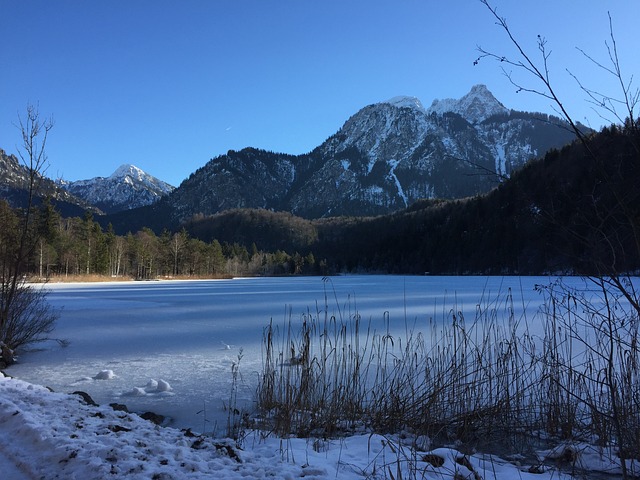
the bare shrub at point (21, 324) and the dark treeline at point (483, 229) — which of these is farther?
the bare shrub at point (21, 324)

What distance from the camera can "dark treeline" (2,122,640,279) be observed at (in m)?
1.56

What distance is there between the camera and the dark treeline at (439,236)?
1.56 metres

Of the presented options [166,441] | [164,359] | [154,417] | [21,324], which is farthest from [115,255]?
[166,441]

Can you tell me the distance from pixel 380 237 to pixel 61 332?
111 m

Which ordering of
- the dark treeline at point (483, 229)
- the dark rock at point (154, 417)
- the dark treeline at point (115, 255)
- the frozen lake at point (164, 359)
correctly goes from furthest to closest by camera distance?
the dark treeline at point (115, 255) < the frozen lake at point (164, 359) < the dark rock at point (154, 417) < the dark treeline at point (483, 229)

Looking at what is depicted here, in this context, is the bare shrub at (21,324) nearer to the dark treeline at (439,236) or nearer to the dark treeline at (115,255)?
the dark treeline at (439,236)

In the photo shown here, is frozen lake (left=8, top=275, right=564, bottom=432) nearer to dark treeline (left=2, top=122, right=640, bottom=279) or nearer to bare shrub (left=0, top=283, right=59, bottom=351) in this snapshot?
bare shrub (left=0, top=283, right=59, bottom=351)

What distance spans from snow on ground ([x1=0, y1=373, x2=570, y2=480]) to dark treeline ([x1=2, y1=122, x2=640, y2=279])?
1.57 metres

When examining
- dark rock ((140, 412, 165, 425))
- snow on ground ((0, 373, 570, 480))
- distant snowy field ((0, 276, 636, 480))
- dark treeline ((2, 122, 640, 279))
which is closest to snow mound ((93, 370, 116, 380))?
distant snowy field ((0, 276, 636, 480))

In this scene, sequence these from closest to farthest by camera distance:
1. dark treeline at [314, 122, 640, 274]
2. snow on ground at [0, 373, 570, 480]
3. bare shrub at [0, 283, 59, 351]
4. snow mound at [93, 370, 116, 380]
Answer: dark treeline at [314, 122, 640, 274]
snow on ground at [0, 373, 570, 480]
snow mound at [93, 370, 116, 380]
bare shrub at [0, 283, 59, 351]

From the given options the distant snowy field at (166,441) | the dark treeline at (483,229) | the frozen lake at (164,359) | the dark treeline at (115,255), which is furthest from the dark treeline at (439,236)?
the frozen lake at (164,359)

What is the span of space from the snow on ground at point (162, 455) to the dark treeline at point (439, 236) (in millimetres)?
1570

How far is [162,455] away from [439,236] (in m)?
96.9

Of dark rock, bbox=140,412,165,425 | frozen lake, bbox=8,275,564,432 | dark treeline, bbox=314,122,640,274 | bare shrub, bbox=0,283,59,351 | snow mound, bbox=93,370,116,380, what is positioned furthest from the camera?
bare shrub, bbox=0,283,59,351
